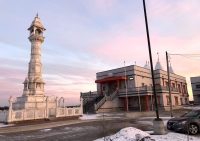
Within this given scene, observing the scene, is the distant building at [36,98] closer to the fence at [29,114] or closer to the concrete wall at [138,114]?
the fence at [29,114]

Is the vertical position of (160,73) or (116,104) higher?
(160,73)

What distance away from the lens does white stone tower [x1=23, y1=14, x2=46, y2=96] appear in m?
26.6

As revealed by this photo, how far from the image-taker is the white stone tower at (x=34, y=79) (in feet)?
82.7

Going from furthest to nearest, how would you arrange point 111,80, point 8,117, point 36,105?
point 111,80, point 36,105, point 8,117

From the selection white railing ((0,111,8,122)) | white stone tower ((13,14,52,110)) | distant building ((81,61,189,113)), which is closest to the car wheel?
white railing ((0,111,8,122))

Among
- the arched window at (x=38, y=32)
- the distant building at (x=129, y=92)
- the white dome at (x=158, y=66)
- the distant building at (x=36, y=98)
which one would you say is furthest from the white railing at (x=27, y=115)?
the white dome at (x=158, y=66)

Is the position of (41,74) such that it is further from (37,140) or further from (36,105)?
(37,140)

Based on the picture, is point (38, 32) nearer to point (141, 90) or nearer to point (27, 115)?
point (27, 115)

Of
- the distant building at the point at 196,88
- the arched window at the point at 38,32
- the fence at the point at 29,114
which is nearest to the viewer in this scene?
the fence at the point at 29,114

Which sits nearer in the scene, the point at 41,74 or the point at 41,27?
the point at 41,74

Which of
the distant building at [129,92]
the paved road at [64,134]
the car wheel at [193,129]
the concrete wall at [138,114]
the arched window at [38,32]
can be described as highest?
the arched window at [38,32]

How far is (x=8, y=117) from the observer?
57.2 feet

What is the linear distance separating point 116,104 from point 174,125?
2599cm

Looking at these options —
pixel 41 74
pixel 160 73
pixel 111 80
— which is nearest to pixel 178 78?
pixel 160 73
